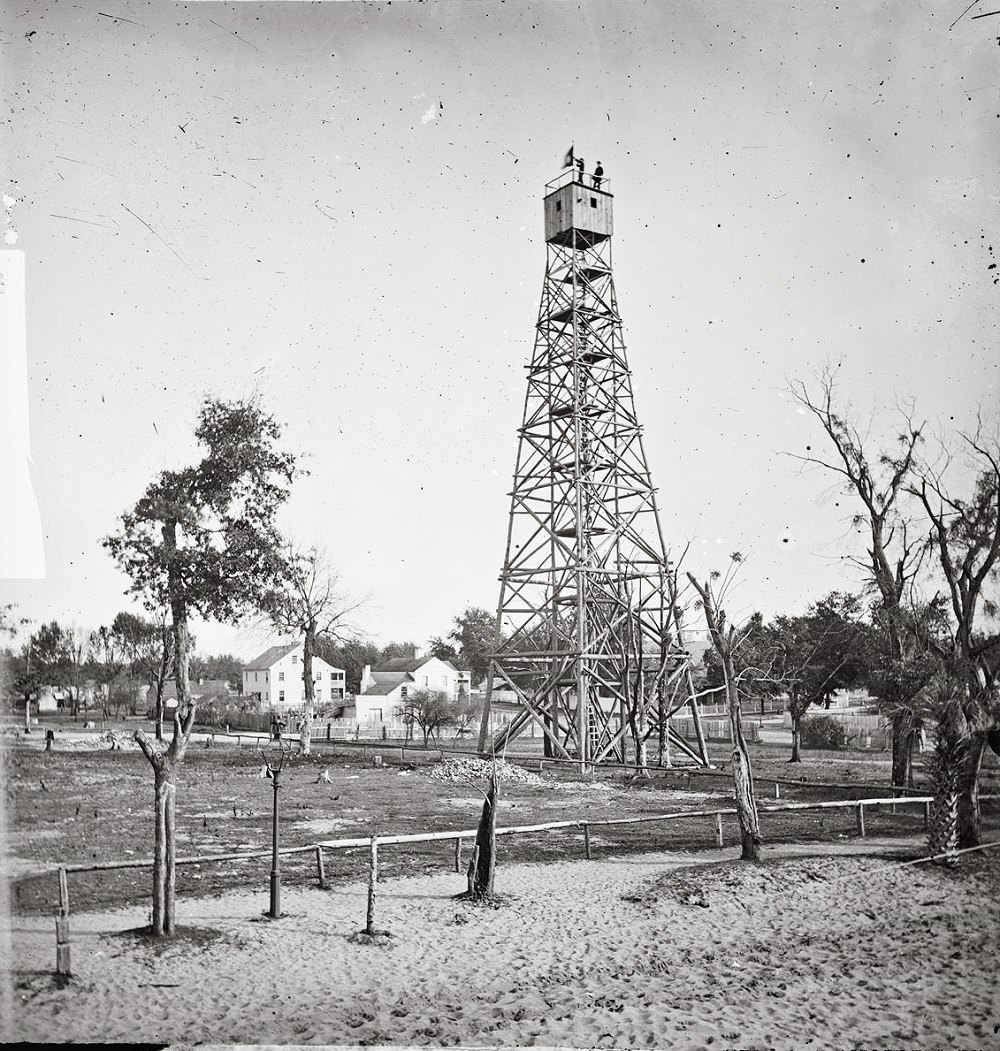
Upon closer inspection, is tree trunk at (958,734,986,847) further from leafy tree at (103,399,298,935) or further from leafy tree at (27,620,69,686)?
leafy tree at (27,620,69,686)

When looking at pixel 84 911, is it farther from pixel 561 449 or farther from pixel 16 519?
pixel 561 449

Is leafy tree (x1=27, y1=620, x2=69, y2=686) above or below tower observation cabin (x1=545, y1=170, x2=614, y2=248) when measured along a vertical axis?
below

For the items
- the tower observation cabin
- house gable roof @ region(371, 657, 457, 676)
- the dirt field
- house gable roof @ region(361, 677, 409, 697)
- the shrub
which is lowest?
the shrub

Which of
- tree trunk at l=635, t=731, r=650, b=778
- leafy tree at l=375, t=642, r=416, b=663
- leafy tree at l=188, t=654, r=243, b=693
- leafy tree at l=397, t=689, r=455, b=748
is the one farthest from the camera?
tree trunk at l=635, t=731, r=650, b=778

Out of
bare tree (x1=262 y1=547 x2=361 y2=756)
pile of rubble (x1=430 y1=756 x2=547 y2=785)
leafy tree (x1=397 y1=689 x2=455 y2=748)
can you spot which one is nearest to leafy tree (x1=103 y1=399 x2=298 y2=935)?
bare tree (x1=262 y1=547 x2=361 y2=756)

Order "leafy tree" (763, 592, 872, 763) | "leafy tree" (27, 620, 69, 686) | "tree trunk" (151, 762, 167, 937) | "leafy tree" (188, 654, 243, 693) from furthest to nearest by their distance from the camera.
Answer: "leafy tree" (763, 592, 872, 763) → "leafy tree" (188, 654, 243, 693) → "leafy tree" (27, 620, 69, 686) → "tree trunk" (151, 762, 167, 937)

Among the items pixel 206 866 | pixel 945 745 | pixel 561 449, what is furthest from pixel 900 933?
pixel 561 449

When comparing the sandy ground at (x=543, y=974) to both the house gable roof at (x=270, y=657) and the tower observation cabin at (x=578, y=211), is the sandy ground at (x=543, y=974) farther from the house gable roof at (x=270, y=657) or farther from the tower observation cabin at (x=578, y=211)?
the tower observation cabin at (x=578, y=211)

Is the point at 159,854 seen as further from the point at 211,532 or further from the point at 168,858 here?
the point at 211,532
